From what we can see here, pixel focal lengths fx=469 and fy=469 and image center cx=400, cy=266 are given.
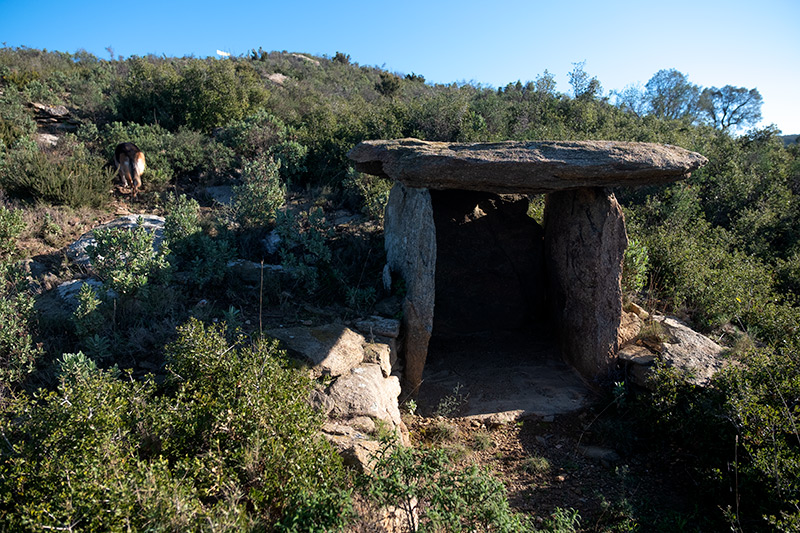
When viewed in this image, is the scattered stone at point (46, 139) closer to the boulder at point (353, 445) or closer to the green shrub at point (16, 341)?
the green shrub at point (16, 341)

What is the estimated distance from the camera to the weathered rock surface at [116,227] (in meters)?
5.69

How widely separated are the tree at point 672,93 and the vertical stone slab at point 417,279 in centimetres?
2080

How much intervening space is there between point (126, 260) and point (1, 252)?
1857 mm

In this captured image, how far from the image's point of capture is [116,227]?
5.90m

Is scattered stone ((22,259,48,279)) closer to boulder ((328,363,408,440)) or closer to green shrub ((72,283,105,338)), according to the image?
green shrub ((72,283,105,338))

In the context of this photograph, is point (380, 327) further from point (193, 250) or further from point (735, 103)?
point (735, 103)

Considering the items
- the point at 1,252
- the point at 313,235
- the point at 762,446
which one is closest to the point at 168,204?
the point at 1,252

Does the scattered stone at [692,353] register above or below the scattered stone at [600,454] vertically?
above

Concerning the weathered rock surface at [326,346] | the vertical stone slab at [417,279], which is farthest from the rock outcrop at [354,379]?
the vertical stone slab at [417,279]

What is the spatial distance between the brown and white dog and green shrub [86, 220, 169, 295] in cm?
309

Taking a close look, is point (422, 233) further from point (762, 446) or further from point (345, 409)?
point (762, 446)

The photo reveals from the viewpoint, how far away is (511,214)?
6645mm

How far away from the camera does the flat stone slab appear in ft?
15.0

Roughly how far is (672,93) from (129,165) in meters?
24.0
